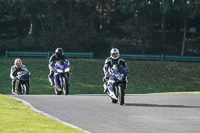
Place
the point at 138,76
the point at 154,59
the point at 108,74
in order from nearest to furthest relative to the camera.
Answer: the point at 108,74
the point at 138,76
the point at 154,59

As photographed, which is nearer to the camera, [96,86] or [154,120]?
[154,120]

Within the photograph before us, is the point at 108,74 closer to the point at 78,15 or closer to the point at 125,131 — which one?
the point at 125,131

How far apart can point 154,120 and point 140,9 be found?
40216 mm

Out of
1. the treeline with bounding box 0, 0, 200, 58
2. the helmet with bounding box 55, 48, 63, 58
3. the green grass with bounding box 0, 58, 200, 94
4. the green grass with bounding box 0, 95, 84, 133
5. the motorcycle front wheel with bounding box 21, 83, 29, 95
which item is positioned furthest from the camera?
the treeline with bounding box 0, 0, 200, 58

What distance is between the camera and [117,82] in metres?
18.3

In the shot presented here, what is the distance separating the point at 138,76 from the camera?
136ft

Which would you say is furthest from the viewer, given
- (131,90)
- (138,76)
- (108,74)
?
(138,76)

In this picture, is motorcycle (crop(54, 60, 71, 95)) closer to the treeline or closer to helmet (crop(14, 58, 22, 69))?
helmet (crop(14, 58, 22, 69))

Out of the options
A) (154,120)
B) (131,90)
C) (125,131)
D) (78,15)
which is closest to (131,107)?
(154,120)

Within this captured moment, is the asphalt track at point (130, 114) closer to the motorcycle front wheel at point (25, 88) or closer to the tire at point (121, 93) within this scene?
the tire at point (121, 93)

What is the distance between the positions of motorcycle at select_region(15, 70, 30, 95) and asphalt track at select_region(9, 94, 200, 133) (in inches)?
251

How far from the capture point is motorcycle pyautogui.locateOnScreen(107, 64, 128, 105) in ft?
59.4

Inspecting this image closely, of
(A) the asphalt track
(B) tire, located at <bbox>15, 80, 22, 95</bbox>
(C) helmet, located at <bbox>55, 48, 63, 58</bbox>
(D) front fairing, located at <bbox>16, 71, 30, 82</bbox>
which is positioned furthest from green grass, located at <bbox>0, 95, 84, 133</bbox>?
(B) tire, located at <bbox>15, 80, 22, 95</bbox>

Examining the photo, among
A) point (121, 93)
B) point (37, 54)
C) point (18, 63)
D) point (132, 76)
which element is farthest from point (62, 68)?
point (37, 54)
